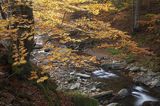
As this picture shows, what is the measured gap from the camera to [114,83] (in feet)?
54.5

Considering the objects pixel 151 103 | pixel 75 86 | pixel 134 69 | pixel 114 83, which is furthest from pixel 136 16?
pixel 151 103

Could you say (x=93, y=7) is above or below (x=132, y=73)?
above

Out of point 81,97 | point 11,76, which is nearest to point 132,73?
point 81,97

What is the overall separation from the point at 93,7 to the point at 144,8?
1774 centimetres

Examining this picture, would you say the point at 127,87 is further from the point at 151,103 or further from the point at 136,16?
the point at 136,16

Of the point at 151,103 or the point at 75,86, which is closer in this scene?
the point at 151,103

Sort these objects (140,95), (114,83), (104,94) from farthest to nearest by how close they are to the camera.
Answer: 1. (114,83)
2. (140,95)
3. (104,94)

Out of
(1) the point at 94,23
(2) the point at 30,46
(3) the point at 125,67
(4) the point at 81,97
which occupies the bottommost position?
(3) the point at 125,67

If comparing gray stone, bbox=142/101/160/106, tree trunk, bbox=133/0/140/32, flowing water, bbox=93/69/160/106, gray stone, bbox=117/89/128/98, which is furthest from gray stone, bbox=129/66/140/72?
tree trunk, bbox=133/0/140/32

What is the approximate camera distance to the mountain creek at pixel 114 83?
46.3 ft

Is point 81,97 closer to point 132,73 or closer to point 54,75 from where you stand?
point 54,75

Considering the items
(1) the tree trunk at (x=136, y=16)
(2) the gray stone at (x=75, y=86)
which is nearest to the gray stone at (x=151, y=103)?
(2) the gray stone at (x=75, y=86)

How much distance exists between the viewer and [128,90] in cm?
1546

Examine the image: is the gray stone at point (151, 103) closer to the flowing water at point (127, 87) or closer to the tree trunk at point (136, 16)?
the flowing water at point (127, 87)
